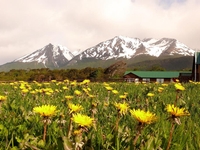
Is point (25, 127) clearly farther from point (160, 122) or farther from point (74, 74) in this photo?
point (74, 74)

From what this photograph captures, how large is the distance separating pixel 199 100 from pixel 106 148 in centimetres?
416

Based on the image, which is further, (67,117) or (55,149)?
(67,117)

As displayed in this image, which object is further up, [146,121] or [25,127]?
[146,121]

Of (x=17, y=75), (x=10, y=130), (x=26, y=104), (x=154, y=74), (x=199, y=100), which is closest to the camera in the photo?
(x=10, y=130)

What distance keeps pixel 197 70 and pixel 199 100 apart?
43.3 meters

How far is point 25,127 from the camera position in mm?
2207

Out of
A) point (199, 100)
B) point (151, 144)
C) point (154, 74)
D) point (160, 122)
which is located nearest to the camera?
point (151, 144)

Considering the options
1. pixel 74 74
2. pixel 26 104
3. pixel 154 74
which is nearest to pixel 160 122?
pixel 26 104

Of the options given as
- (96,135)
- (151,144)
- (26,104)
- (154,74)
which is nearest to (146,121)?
(151,144)

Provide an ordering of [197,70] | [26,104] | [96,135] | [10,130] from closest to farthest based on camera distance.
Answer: [96,135], [10,130], [26,104], [197,70]

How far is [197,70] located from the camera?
148 feet

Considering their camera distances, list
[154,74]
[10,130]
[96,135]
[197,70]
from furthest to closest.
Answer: [154,74] → [197,70] → [10,130] → [96,135]

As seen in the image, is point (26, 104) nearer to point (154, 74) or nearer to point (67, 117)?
point (67, 117)

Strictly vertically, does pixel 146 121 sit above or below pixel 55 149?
above
